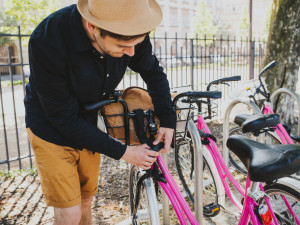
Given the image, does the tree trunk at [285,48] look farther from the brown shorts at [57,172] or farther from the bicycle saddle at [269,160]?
the brown shorts at [57,172]

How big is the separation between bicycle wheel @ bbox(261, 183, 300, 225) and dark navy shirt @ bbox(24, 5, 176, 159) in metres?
1.06

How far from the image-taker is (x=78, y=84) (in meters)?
1.75

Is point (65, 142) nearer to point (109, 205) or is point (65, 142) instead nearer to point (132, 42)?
point (132, 42)

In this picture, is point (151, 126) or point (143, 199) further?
point (143, 199)

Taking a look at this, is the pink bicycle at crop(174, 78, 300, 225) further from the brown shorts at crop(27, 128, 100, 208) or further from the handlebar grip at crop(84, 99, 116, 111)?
the brown shorts at crop(27, 128, 100, 208)

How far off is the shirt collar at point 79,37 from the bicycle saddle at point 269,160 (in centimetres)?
101

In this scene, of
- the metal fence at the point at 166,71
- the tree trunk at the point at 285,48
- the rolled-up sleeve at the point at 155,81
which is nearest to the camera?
the rolled-up sleeve at the point at 155,81

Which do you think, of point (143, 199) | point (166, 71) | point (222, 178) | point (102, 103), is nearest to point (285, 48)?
point (166, 71)

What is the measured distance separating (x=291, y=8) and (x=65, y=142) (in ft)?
15.8

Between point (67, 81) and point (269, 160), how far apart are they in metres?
1.13

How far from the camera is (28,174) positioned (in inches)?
165

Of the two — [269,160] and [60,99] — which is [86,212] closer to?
[60,99]

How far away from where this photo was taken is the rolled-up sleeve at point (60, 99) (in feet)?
5.20

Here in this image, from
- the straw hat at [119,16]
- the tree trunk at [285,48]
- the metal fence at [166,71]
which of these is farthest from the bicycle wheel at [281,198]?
the tree trunk at [285,48]
